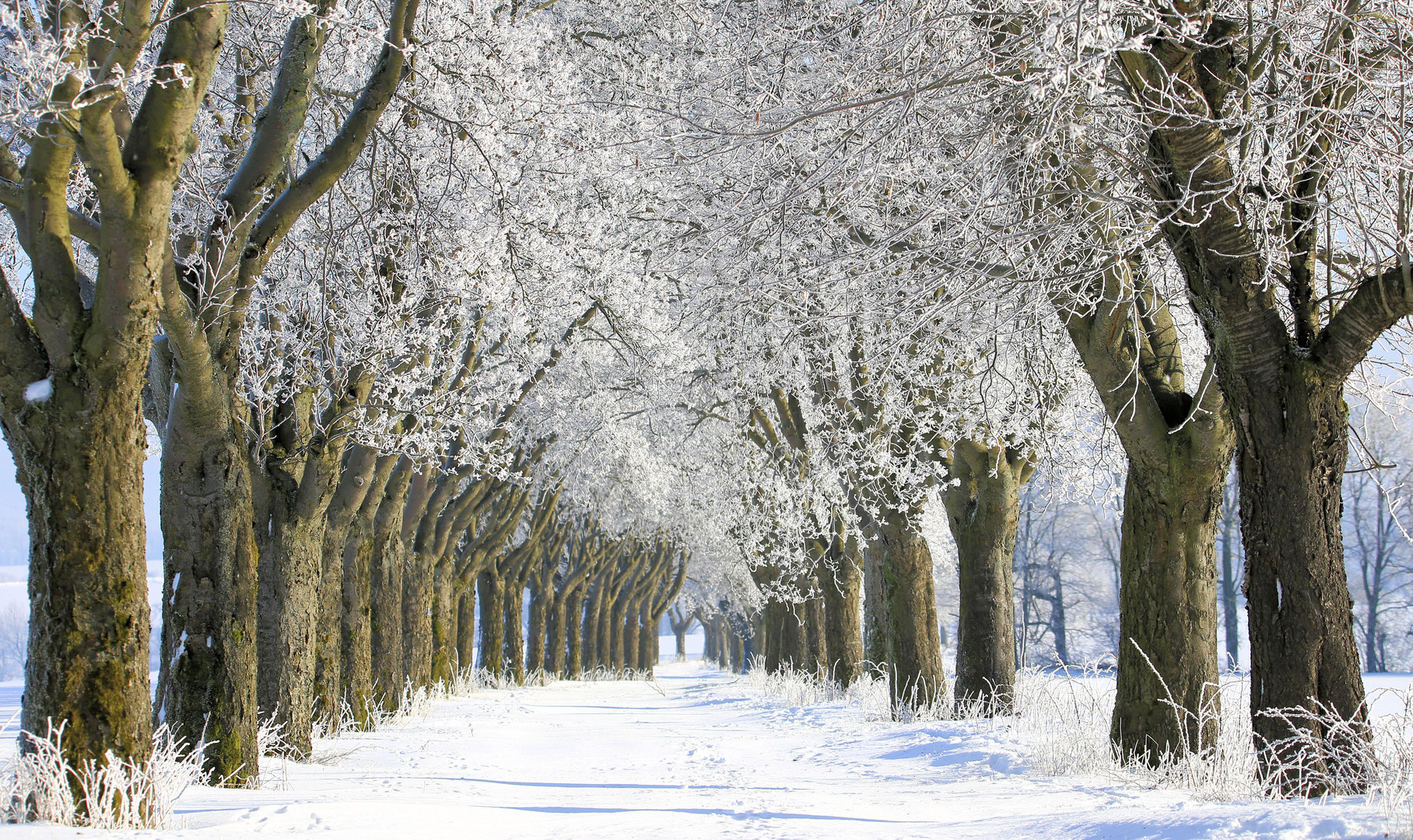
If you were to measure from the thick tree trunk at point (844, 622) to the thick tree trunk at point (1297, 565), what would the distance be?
1183cm

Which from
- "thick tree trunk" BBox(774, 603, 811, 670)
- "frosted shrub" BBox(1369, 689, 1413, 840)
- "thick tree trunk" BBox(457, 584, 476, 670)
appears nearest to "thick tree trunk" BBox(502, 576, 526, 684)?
"thick tree trunk" BBox(457, 584, 476, 670)

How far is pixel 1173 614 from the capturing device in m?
7.51

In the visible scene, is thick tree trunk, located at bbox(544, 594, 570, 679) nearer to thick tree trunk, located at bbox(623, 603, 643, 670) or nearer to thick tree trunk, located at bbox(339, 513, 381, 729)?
thick tree trunk, located at bbox(623, 603, 643, 670)

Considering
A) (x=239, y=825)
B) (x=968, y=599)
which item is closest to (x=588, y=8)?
(x=968, y=599)

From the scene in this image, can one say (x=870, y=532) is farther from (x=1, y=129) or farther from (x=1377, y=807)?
(x=1, y=129)

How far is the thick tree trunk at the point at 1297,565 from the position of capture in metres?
5.65

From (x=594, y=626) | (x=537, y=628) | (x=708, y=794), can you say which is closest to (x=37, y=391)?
(x=708, y=794)

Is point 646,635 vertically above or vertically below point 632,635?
below

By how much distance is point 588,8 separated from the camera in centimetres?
1449

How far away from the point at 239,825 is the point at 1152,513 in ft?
20.5

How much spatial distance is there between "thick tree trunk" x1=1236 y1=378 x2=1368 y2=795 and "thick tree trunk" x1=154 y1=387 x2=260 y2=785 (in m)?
6.45

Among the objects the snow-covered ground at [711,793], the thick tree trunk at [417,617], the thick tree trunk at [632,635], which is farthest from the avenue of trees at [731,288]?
the thick tree trunk at [632,635]

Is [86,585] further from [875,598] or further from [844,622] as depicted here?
[844,622]

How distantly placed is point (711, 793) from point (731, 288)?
13.7 ft
